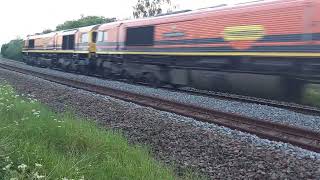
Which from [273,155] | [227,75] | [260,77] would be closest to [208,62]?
[227,75]

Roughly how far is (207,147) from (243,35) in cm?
700

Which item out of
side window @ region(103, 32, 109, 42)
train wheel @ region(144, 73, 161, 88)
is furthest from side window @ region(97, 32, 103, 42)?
train wheel @ region(144, 73, 161, 88)

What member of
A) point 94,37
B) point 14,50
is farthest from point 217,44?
point 14,50

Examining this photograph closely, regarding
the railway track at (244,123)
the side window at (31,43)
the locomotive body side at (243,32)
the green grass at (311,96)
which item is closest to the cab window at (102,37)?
the locomotive body side at (243,32)

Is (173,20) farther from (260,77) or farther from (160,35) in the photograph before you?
(260,77)

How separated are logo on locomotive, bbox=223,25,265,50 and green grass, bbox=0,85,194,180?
6.70 m

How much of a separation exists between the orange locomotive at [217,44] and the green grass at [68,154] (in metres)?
6.32

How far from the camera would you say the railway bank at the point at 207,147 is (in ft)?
21.2

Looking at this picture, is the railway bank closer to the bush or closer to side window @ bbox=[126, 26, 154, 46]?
side window @ bbox=[126, 26, 154, 46]

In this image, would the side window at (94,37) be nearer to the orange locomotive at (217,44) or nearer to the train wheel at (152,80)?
the orange locomotive at (217,44)

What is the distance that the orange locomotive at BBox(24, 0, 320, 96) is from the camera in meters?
12.2

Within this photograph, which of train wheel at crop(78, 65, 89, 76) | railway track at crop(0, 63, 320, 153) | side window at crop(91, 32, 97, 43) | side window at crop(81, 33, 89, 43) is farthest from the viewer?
train wheel at crop(78, 65, 89, 76)

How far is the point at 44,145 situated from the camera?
272 inches

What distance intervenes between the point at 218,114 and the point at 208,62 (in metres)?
4.72
